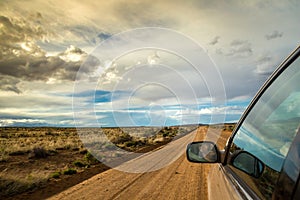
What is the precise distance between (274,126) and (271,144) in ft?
0.40

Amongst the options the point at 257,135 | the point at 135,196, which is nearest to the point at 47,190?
the point at 135,196

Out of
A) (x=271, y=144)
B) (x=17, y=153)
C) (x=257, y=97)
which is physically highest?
(x=257, y=97)

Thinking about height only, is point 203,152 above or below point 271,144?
below

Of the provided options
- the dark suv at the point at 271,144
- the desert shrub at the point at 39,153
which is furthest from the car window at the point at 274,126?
the desert shrub at the point at 39,153

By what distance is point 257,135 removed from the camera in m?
1.99

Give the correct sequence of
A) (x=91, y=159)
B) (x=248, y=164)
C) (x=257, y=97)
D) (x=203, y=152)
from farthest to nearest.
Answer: (x=91, y=159) → (x=203, y=152) → (x=257, y=97) → (x=248, y=164)

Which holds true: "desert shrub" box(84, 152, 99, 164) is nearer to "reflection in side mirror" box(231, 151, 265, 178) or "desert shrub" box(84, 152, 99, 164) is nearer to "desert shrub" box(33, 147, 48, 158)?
"desert shrub" box(33, 147, 48, 158)

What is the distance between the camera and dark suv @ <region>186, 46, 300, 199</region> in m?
1.21

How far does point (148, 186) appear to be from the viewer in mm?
7207

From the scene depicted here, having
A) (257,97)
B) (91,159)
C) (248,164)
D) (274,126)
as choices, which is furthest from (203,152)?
(91,159)

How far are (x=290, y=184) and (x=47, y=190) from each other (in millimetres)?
7962

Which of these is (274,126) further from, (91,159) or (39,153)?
(39,153)

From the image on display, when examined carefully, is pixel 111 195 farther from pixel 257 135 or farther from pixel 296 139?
pixel 296 139

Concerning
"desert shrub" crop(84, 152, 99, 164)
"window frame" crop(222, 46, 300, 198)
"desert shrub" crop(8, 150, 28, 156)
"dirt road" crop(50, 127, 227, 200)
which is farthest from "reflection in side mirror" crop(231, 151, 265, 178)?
"desert shrub" crop(8, 150, 28, 156)
